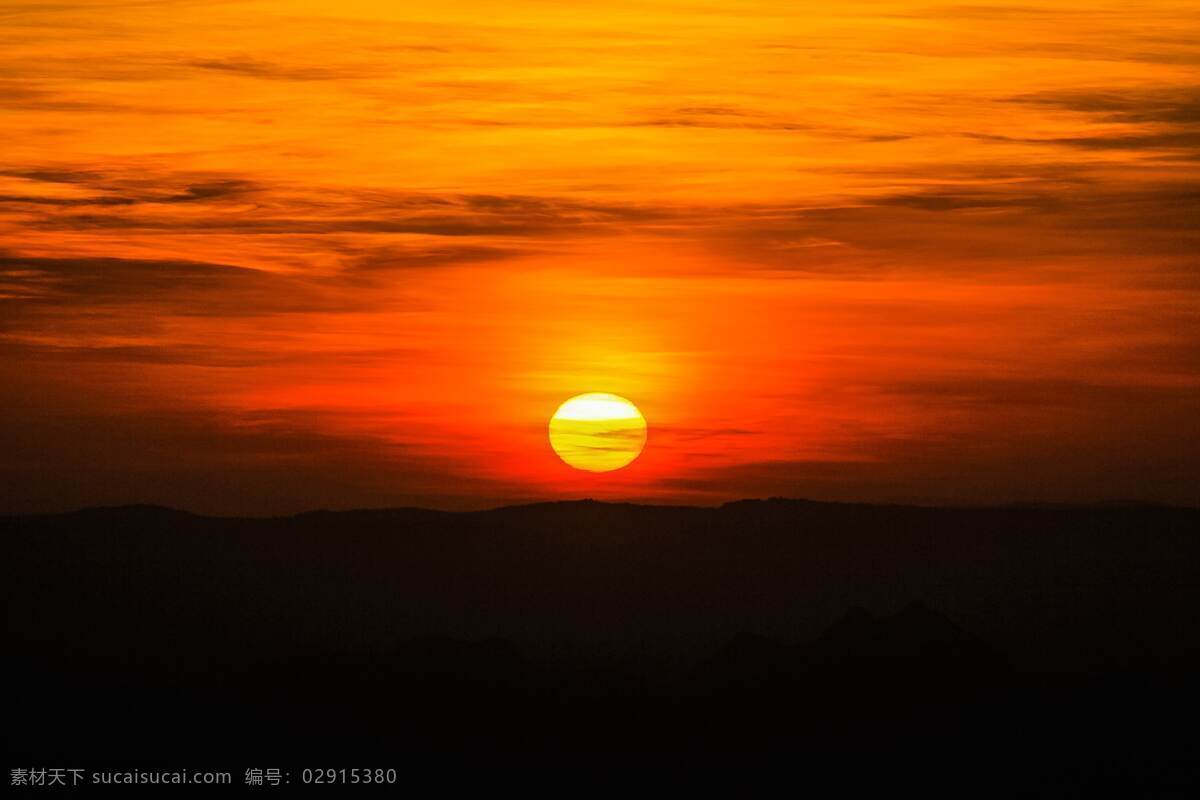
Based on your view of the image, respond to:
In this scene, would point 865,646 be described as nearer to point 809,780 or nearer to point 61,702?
point 809,780

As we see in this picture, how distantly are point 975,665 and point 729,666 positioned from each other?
77.9ft

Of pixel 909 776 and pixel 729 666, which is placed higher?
pixel 729 666

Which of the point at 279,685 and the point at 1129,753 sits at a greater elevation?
the point at 279,685

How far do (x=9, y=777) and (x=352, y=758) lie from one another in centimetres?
2938

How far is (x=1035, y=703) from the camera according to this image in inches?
7534

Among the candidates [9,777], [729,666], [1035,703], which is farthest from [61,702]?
[1035,703]

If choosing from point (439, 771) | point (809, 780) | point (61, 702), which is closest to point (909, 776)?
point (809, 780)

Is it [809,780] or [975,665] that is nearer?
[809,780]

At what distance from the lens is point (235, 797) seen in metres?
188

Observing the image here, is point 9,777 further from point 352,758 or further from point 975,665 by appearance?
point 975,665

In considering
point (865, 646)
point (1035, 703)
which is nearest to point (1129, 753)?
point (1035, 703)

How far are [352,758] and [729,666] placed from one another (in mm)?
36406

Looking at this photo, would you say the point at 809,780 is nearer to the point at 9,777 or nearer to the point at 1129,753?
the point at 1129,753

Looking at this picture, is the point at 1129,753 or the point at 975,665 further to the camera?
the point at 975,665
